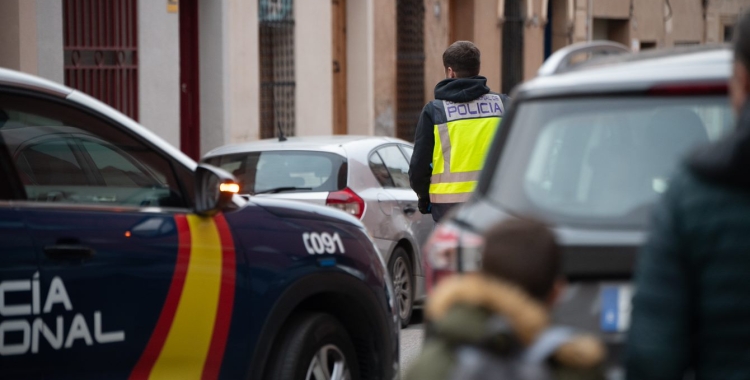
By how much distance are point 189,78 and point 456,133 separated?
1004 centimetres

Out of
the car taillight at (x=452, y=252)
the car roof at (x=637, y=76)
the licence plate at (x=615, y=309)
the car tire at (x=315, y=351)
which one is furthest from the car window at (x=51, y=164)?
the licence plate at (x=615, y=309)

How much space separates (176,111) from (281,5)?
294 cm

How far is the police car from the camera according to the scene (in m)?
4.66

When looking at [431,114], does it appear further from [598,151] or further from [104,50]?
[104,50]

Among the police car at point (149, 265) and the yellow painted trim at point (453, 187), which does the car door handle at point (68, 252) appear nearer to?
the police car at point (149, 265)

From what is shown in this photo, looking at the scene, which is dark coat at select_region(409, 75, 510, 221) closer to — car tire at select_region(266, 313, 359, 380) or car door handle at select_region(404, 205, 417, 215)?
car tire at select_region(266, 313, 359, 380)

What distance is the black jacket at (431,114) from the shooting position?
7.79 metres

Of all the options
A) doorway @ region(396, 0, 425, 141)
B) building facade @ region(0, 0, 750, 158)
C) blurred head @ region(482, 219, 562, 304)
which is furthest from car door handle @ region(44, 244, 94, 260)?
doorway @ region(396, 0, 425, 141)

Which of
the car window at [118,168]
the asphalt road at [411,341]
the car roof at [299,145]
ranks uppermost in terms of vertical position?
the car window at [118,168]

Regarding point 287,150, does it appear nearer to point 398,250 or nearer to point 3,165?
point 398,250

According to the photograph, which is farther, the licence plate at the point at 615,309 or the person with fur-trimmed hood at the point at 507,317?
the licence plate at the point at 615,309

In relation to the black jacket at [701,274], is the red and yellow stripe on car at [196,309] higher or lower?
lower

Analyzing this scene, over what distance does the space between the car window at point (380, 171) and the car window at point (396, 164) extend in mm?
82

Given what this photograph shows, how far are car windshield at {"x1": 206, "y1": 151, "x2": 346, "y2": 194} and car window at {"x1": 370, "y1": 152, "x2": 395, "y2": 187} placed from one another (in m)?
0.41
